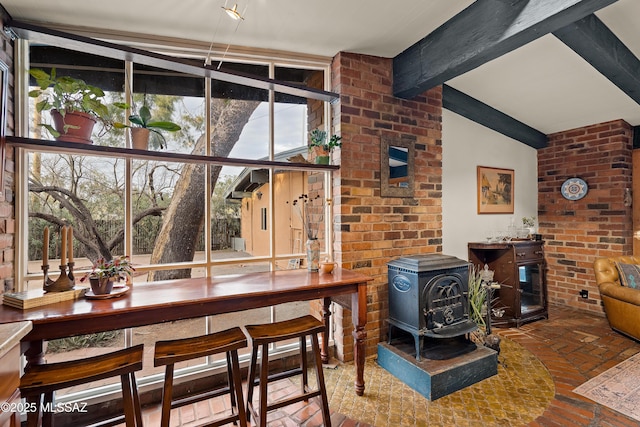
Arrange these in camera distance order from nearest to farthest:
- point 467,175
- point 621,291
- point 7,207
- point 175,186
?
point 7,207 → point 175,186 → point 621,291 → point 467,175

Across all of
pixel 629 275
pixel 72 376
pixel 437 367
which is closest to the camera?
pixel 72 376

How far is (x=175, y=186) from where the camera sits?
2318 millimetres

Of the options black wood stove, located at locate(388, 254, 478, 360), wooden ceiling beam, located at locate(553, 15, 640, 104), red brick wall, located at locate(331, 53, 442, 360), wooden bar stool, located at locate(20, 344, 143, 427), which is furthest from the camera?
red brick wall, located at locate(331, 53, 442, 360)

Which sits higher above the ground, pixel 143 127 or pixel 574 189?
pixel 143 127

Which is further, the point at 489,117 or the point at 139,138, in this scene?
the point at 489,117

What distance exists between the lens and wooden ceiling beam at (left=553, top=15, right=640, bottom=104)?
2129 millimetres

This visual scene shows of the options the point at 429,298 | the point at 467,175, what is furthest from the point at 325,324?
the point at 467,175

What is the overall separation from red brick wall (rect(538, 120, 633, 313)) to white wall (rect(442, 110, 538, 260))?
0.52m

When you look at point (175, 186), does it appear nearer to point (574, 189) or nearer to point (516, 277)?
point (516, 277)

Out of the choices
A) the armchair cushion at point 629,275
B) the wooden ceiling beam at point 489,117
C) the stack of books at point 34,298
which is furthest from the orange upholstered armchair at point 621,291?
the stack of books at point 34,298

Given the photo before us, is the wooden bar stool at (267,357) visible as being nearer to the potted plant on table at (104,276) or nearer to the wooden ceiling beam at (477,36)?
the potted plant on table at (104,276)

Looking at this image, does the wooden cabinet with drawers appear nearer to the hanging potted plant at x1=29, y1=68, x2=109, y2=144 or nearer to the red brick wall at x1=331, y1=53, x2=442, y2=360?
the red brick wall at x1=331, y1=53, x2=442, y2=360

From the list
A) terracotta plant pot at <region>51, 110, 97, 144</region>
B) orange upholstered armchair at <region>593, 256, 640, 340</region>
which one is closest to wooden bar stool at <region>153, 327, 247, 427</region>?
terracotta plant pot at <region>51, 110, 97, 144</region>

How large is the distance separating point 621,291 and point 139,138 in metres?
4.57
